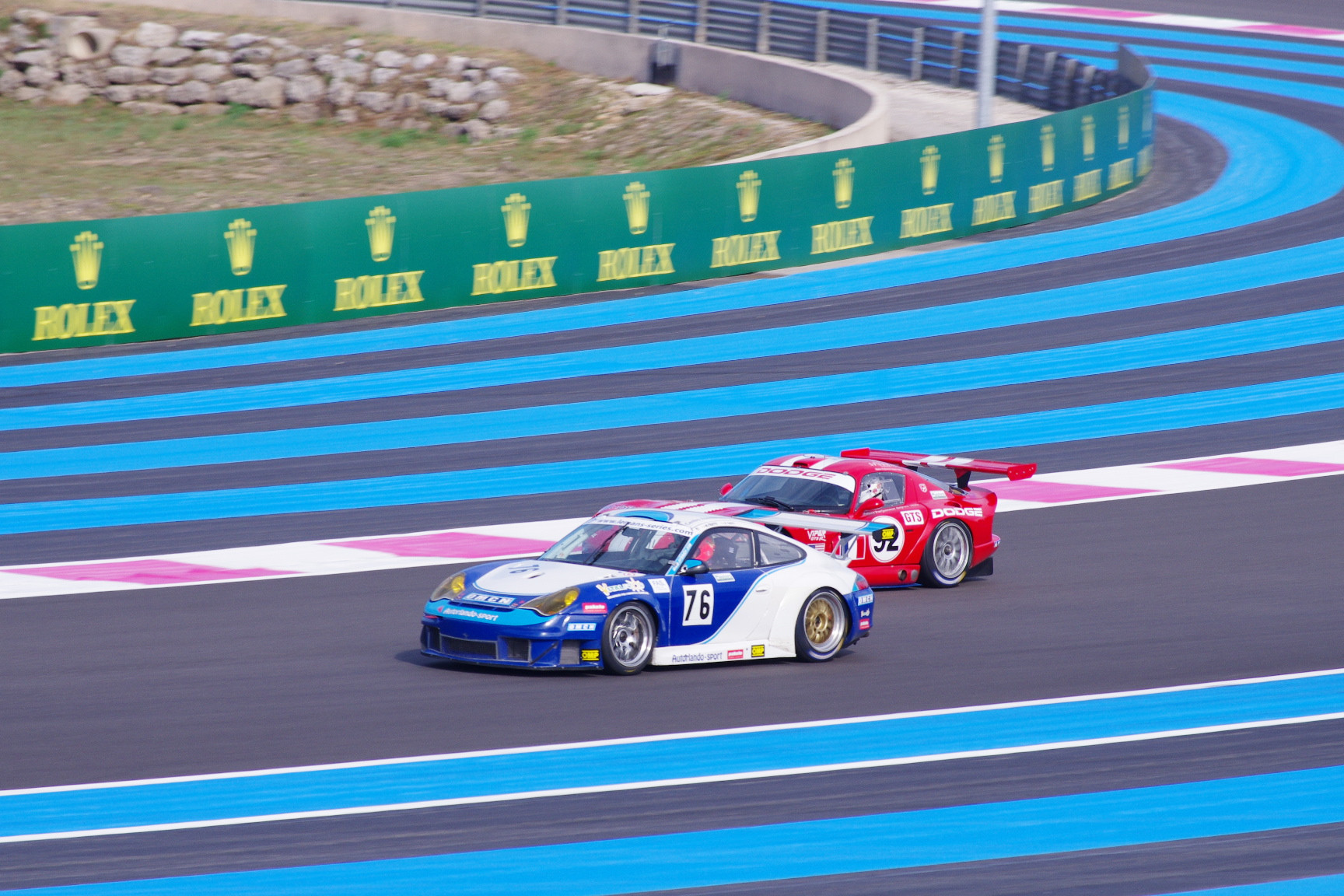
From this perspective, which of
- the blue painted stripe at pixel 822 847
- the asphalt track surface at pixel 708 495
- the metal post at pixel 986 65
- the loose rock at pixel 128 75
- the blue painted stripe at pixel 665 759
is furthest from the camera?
the loose rock at pixel 128 75

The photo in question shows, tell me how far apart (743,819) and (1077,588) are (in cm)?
598

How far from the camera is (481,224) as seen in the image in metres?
24.4

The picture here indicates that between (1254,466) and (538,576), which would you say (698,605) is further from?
(1254,466)

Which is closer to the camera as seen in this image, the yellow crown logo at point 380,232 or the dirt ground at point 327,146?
the yellow crown logo at point 380,232

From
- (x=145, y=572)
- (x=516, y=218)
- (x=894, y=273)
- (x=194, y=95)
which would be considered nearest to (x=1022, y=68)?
(x=894, y=273)

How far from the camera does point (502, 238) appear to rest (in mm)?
24625

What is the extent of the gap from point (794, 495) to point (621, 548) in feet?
9.22

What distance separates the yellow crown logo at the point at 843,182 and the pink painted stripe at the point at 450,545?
12.3 metres

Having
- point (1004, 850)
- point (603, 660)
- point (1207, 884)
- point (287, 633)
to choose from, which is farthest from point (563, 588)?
point (1207, 884)

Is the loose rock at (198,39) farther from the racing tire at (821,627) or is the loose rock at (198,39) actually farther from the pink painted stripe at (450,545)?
the racing tire at (821,627)

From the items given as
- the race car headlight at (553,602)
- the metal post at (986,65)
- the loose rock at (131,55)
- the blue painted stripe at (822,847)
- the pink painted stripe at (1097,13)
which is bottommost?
the loose rock at (131,55)

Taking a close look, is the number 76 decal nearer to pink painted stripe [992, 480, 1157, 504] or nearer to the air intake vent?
the air intake vent

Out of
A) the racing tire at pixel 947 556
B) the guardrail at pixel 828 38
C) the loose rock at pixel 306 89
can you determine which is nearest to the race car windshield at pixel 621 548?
the racing tire at pixel 947 556

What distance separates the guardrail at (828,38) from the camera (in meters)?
39.6
